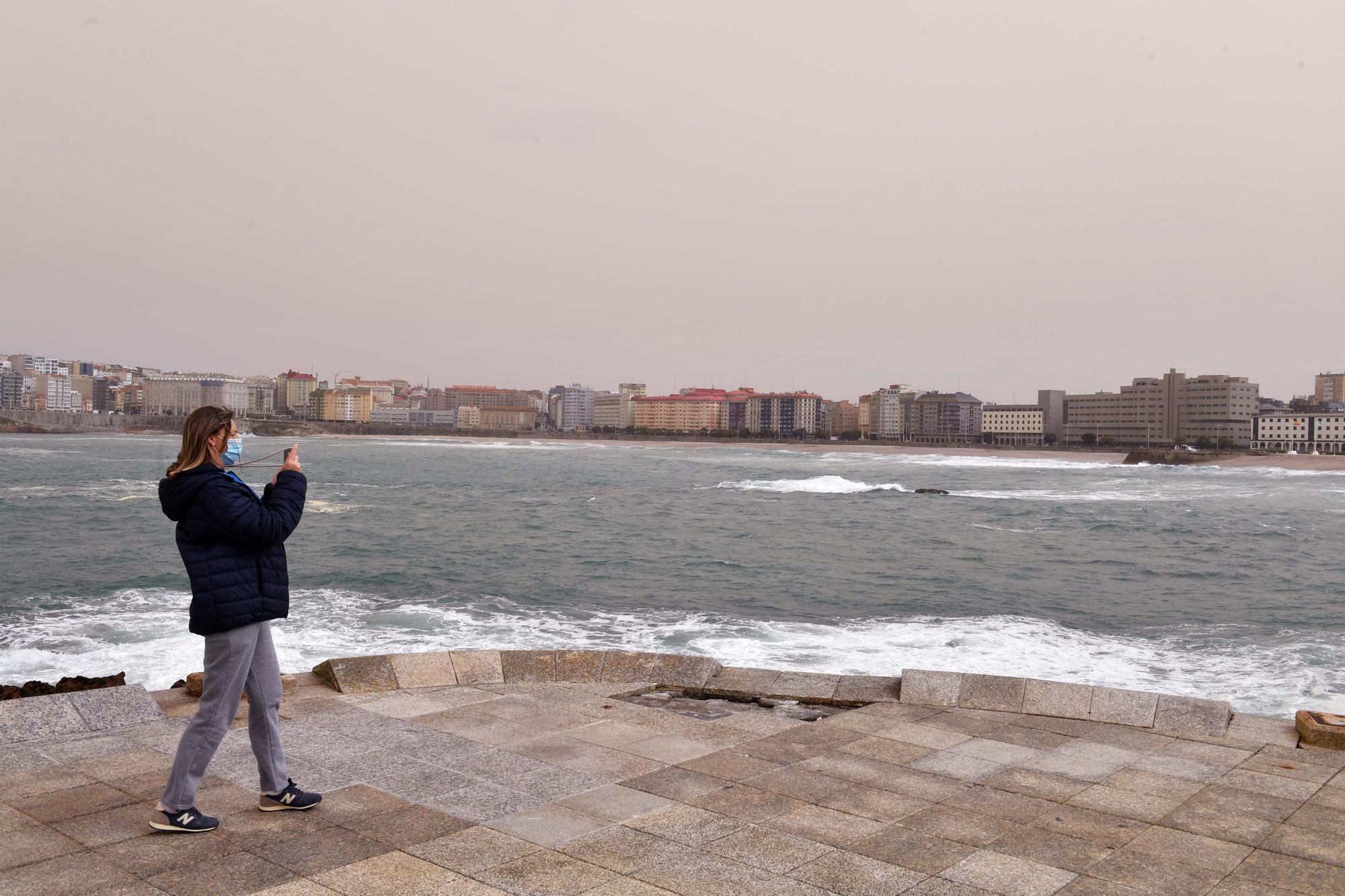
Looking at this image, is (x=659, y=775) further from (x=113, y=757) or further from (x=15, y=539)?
(x=15, y=539)

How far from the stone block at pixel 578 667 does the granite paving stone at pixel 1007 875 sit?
3.67 metres

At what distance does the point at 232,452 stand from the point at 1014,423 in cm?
19655

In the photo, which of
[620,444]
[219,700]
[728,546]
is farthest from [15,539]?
[620,444]

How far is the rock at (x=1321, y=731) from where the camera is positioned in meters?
5.78

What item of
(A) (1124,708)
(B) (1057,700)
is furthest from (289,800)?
(A) (1124,708)

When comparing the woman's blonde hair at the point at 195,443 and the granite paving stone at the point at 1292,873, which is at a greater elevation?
the woman's blonde hair at the point at 195,443

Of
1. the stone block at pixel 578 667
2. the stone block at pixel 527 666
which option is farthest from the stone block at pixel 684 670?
the stone block at pixel 527 666

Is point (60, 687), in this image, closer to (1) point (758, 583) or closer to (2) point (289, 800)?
(2) point (289, 800)

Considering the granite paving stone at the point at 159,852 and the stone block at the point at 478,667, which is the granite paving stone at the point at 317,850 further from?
the stone block at the point at 478,667

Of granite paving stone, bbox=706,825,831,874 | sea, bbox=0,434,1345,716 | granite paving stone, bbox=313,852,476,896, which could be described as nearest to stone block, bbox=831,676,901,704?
granite paving stone, bbox=706,825,831,874

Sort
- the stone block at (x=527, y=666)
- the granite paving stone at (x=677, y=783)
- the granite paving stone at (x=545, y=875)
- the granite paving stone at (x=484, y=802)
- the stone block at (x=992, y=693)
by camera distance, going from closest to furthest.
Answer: the granite paving stone at (x=545, y=875)
the granite paving stone at (x=484, y=802)
the granite paving stone at (x=677, y=783)
the stone block at (x=992, y=693)
the stone block at (x=527, y=666)

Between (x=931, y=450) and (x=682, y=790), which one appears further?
(x=931, y=450)

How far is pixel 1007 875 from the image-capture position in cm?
397

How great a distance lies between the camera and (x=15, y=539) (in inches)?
1041
